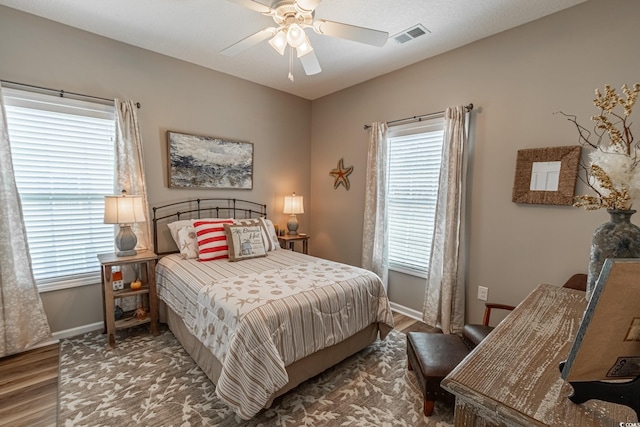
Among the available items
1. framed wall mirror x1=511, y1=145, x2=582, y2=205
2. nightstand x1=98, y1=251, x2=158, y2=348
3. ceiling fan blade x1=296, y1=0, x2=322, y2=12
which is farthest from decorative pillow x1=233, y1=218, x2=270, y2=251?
framed wall mirror x1=511, y1=145, x2=582, y2=205

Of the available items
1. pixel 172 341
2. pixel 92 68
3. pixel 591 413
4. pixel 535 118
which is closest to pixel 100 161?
pixel 92 68

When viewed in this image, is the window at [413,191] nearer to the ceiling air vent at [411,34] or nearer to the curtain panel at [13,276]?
the ceiling air vent at [411,34]

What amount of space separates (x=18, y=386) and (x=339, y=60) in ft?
13.1

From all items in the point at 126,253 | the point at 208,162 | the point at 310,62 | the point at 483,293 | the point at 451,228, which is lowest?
the point at 483,293

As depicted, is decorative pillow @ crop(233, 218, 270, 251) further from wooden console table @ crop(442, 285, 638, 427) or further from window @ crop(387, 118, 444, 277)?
wooden console table @ crop(442, 285, 638, 427)

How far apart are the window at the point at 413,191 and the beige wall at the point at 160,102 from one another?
5.12ft

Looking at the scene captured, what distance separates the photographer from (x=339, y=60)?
3.17 m

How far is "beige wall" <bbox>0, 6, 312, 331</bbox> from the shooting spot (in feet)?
8.12

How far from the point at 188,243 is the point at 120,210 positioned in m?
0.69

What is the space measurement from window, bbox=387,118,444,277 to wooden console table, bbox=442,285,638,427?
2231 millimetres

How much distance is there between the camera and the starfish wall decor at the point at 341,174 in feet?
13.1

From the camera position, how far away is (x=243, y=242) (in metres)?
3.01

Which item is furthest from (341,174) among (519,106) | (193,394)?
(193,394)

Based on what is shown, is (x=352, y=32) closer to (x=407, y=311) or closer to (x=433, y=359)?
(x=433, y=359)
